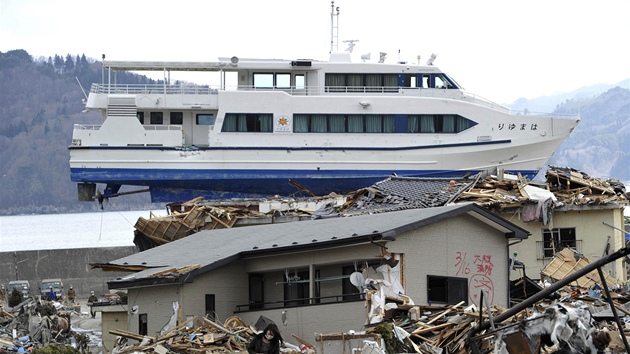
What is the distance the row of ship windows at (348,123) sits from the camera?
5709 centimetres

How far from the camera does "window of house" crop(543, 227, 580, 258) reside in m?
31.2

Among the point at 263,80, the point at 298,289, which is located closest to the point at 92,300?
the point at 263,80

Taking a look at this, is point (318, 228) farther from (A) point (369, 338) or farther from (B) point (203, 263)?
(A) point (369, 338)

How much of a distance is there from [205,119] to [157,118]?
195 centimetres

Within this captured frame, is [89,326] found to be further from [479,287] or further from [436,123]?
[436,123]

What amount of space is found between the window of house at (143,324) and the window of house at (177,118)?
33.6 metres

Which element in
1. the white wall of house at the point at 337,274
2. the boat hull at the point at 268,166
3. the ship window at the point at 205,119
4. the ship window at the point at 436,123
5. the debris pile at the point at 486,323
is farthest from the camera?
the ship window at the point at 205,119

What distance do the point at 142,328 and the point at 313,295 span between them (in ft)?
11.6

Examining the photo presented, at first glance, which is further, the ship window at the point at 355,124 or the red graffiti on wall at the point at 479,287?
the ship window at the point at 355,124

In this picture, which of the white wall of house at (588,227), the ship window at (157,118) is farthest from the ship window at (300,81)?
the white wall of house at (588,227)

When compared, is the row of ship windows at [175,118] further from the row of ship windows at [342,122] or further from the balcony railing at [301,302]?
the balcony railing at [301,302]

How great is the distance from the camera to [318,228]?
25.8m

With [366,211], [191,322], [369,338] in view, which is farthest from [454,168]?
[369,338]

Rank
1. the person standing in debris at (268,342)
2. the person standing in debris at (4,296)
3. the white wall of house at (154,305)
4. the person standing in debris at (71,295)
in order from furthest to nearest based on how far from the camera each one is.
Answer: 1. the person standing in debris at (71,295)
2. the person standing in debris at (4,296)
3. the white wall of house at (154,305)
4. the person standing in debris at (268,342)
